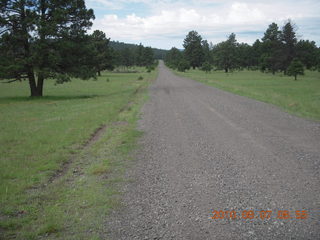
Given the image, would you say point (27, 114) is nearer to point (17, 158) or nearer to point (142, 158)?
point (17, 158)

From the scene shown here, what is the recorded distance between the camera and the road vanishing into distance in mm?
3793

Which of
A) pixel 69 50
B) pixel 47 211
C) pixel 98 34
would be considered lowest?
pixel 47 211

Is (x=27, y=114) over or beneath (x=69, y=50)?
beneath

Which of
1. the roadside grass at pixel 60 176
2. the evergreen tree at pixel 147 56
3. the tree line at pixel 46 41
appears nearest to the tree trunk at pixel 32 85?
the tree line at pixel 46 41

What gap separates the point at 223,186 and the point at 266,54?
72.9 metres

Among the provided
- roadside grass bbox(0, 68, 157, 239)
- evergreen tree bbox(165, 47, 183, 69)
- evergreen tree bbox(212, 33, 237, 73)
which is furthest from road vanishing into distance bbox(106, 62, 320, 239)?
evergreen tree bbox(165, 47, 183, 69)

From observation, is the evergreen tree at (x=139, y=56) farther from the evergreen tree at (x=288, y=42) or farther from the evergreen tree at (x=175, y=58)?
the evergreen tree at (x=288, y=42)

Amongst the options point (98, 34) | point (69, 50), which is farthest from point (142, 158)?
point (98, 34)

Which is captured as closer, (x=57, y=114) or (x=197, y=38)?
(x=57, y=114)

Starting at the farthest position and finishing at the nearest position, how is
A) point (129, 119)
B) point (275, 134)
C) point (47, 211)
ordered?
point (129, 119) → point (275, 134) → point (47, 211)

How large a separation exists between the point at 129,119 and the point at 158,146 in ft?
15.0

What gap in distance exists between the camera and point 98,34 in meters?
67.1

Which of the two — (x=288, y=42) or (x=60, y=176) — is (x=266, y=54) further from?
(x=60, y=176)

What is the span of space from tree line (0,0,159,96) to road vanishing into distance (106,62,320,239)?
15.3m
